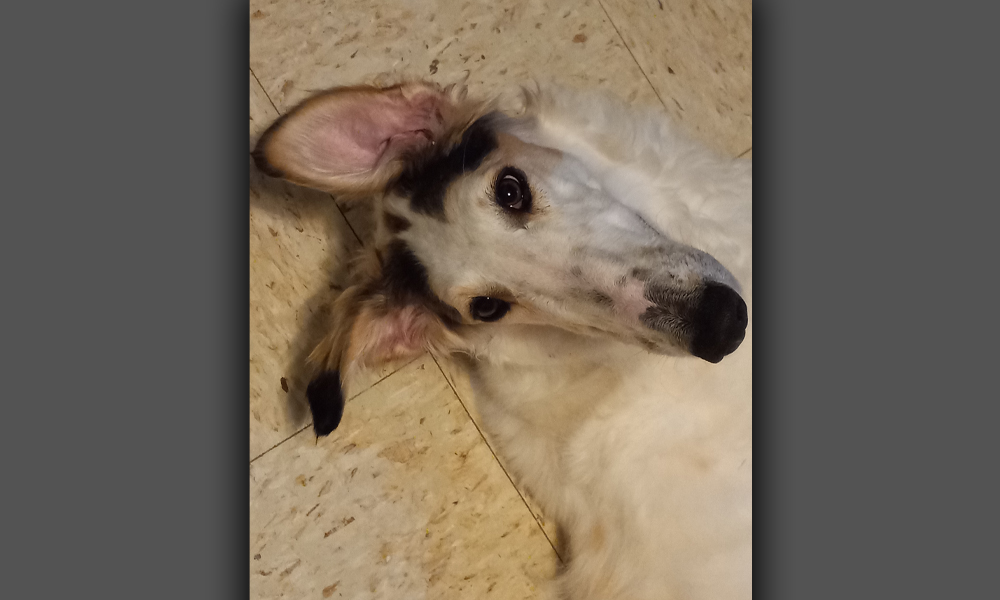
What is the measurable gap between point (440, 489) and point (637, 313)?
0.63 meters

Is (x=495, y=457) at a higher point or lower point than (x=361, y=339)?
lower

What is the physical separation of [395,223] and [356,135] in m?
0.20

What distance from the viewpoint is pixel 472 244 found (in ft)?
5.28

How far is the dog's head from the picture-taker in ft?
5.05

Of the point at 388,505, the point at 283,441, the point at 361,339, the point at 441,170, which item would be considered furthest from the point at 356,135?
the point at 388,505

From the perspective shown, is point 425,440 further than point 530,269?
Yes

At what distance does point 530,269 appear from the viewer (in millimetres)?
1611

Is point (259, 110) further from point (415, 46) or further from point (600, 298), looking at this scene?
point (600, 298)

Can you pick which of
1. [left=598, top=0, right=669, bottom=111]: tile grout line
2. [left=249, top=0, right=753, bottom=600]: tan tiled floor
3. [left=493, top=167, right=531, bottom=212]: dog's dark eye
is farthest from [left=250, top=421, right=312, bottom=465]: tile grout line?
[left=598, top=0, right=669, bottom=111]: tile grout line

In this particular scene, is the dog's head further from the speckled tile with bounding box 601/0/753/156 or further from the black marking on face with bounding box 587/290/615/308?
the speckled tile with bounding box 601/0/753/156

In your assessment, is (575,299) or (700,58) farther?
(700,58)

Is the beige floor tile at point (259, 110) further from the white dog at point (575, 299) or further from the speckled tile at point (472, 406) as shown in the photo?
the speckled tile at point (472, 406)
